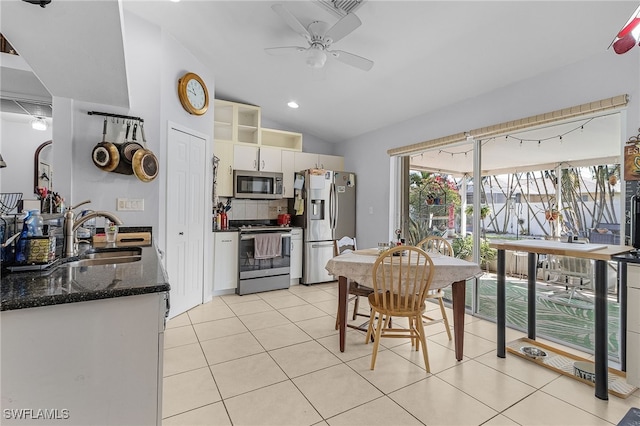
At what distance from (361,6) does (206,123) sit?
233 centimetres

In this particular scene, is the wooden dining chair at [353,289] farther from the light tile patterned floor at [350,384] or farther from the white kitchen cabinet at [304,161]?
the white kitchen cabinet at [304,161]

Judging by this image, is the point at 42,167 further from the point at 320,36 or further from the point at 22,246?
the point at 320,36

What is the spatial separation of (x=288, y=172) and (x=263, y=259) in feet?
4.87

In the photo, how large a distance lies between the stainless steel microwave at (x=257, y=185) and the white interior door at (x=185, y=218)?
656mm

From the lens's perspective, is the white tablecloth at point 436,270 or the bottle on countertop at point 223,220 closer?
the white tablecloth at point 436,270

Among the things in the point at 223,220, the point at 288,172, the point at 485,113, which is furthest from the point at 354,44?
the point at 223,220

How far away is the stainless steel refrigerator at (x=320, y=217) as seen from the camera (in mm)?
4809

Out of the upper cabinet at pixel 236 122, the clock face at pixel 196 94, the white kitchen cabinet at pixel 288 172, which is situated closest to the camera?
the clock face at pixel 196 94

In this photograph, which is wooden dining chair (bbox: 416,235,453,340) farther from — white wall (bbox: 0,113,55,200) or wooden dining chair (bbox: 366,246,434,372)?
white wall (bbox: 0,113,55,200)

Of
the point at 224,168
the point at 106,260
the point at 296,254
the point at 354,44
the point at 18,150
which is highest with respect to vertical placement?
the point at 354,44

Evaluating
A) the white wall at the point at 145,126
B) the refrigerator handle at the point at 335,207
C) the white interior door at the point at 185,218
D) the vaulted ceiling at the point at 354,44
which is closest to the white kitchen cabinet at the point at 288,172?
the refrigerator handle at the point at 335,207

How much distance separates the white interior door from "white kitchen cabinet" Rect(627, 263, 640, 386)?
3.87 m

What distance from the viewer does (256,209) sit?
16.2 ft

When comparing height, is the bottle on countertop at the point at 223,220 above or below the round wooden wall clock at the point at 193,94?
below
